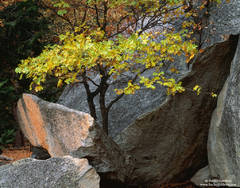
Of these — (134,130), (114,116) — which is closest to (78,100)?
(114,116)

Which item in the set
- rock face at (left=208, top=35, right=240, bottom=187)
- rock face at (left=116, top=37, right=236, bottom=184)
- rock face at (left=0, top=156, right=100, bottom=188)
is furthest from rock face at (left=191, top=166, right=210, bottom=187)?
rock face at (left=0, top=156, right=100, bottom=188)

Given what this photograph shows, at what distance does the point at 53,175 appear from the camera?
3883 mm

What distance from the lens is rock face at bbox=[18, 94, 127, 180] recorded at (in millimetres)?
4324

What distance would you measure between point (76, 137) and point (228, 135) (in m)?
2.47

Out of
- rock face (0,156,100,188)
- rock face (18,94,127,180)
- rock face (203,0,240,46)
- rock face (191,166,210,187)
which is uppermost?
rock face (203,0,240,46)

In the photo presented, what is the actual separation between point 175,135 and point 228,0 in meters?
3.69

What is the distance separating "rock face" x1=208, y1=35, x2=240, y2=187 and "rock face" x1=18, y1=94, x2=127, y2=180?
1.76 metres

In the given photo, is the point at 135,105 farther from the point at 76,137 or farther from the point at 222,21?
the point at 222,21

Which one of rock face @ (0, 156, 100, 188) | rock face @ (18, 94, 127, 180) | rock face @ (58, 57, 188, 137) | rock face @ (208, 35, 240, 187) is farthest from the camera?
rock face @ (58, 57, 188, 137)

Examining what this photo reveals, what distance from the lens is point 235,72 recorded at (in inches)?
174

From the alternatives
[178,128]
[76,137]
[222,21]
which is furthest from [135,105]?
[222,21]

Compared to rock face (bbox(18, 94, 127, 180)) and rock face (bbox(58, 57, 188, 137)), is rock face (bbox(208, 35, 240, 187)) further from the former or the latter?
rock face (bbox(18, 94, 127, 180))

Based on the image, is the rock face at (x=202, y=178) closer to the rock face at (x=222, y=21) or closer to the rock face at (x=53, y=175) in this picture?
the rock face at (x=53, y=175)

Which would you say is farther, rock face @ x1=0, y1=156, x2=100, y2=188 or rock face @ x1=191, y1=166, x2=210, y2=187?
rock face @ x1=191, y1=166, x2=210, y2=187
